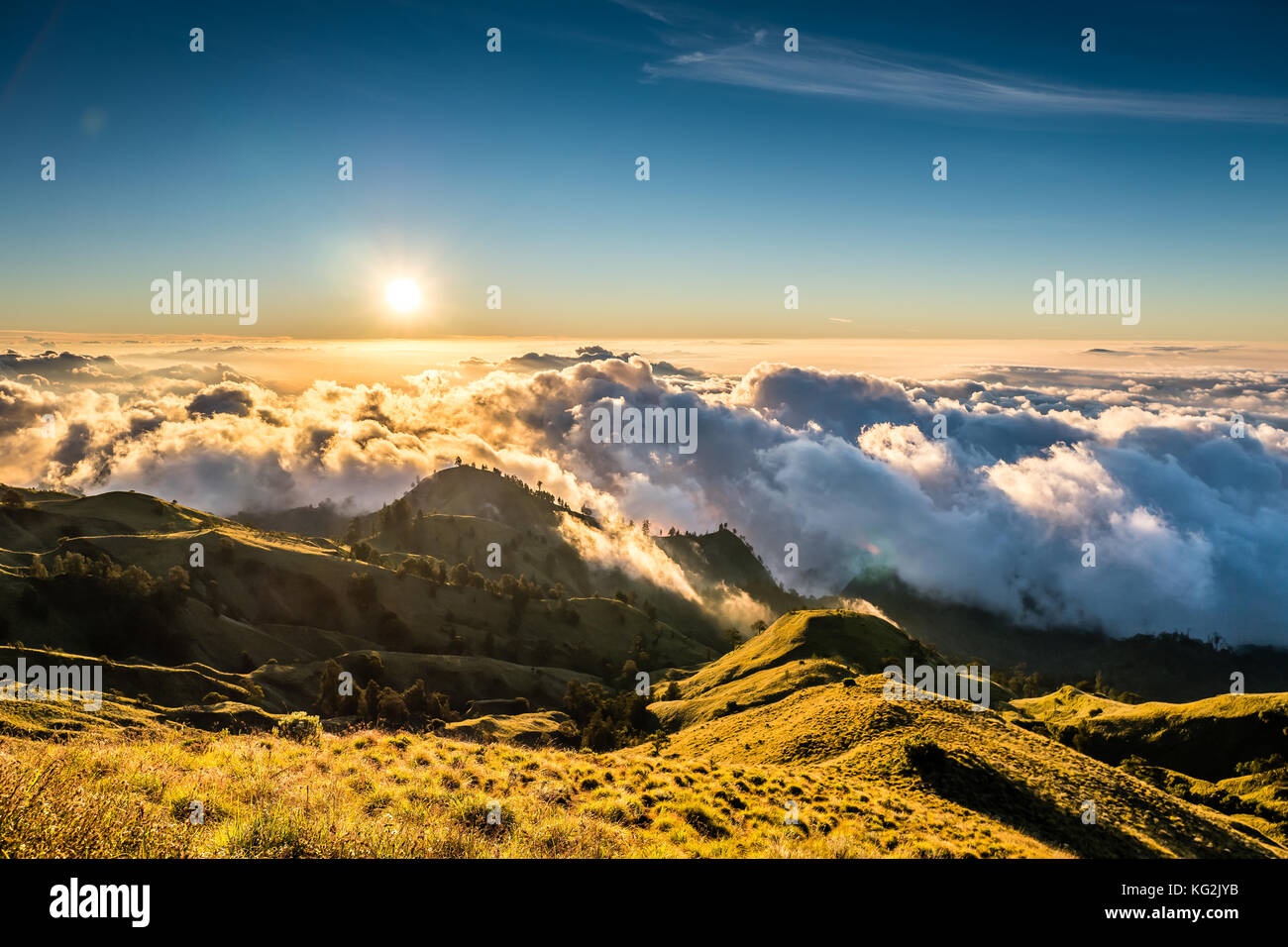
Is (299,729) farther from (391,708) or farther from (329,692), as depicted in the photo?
(329,692)

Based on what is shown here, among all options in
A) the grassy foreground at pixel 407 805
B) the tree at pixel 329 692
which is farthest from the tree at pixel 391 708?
the grassy foreground at pixel 407 805

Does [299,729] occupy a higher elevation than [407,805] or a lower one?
lower

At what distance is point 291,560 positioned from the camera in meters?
186

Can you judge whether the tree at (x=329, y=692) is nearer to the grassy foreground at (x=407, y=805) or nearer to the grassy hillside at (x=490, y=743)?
the grassy hillside at (x=490, y=743)

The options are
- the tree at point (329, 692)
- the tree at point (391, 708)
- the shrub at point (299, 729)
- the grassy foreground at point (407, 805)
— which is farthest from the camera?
the tree at point (329, 692)

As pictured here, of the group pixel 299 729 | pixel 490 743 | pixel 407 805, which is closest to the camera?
pixel 407 805

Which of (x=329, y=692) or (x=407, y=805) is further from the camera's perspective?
(x=329, y=692)

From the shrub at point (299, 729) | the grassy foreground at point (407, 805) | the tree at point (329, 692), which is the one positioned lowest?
the tree at point (329, 692)

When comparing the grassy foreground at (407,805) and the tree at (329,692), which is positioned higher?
the grassy foreground at (407,805)

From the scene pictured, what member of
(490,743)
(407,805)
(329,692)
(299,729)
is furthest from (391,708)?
(407,805)
